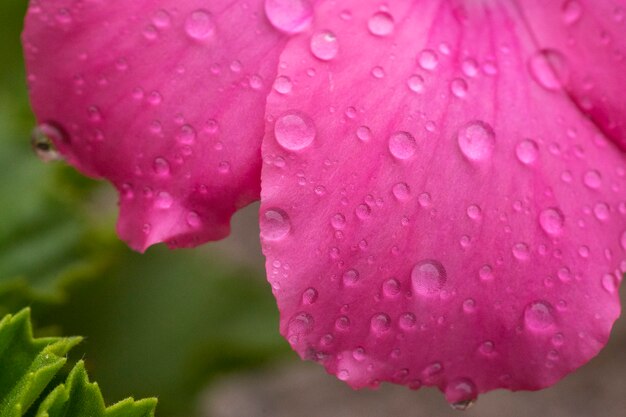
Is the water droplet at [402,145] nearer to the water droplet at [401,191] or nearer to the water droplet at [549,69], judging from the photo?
the water droplet at [401,191]

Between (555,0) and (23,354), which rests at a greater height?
(555,0)

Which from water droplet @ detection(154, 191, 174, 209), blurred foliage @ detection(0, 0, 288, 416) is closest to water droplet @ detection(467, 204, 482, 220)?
water droplet @ detection(154, 191, 174, 209)

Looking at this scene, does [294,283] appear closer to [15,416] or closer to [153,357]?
[15,416]

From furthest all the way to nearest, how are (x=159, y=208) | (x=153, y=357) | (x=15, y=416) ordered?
(x=153, y=357)
(x=159, y=208)
(x=15, y=416)

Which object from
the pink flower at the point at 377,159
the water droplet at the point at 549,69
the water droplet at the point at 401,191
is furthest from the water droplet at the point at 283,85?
the water droplet at the point at 549,69

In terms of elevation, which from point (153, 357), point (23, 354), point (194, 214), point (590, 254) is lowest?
point (153, 357)

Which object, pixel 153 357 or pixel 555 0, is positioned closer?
pixel 555 0

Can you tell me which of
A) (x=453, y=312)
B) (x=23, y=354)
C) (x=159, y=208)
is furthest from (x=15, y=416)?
(x=453, y=312)

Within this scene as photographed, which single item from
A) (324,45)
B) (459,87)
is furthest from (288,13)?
(459,87)
